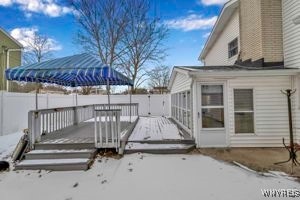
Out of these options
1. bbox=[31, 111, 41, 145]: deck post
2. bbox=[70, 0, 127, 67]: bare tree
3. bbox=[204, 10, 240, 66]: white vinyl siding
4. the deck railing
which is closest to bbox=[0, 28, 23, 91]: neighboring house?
bbox=[70, 0, 127, 67]: bare tree

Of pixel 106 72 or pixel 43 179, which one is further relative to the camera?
pixel 106 72

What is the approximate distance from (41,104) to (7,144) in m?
4.43

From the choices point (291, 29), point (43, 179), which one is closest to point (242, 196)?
point (43, 179)

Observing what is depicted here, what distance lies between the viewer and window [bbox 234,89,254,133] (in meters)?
7.07

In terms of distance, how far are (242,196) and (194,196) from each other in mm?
762

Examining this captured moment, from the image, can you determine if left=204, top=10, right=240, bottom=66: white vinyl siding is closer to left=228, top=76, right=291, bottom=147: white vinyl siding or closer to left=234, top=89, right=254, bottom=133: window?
left=228, top=76, right=291, bottom=147: white vinyl siding

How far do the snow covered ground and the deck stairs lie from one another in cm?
21

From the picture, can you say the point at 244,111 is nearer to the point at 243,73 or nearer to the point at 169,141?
the point at 243,73

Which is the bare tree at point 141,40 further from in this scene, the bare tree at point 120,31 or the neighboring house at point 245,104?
the neighboring house at point 245,104

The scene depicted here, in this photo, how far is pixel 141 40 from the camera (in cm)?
1975

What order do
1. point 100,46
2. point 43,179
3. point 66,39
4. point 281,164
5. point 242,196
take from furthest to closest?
point 66,39 < point 100,46 < point 281,164 < point 43,179 < point 242,196

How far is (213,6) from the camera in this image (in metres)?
16.4

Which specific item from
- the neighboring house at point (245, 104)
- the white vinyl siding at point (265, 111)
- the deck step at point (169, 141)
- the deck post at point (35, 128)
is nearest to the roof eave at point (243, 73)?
the neighboring house at point (245, 104)

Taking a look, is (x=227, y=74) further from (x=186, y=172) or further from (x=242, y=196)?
(x=242, y=196)
